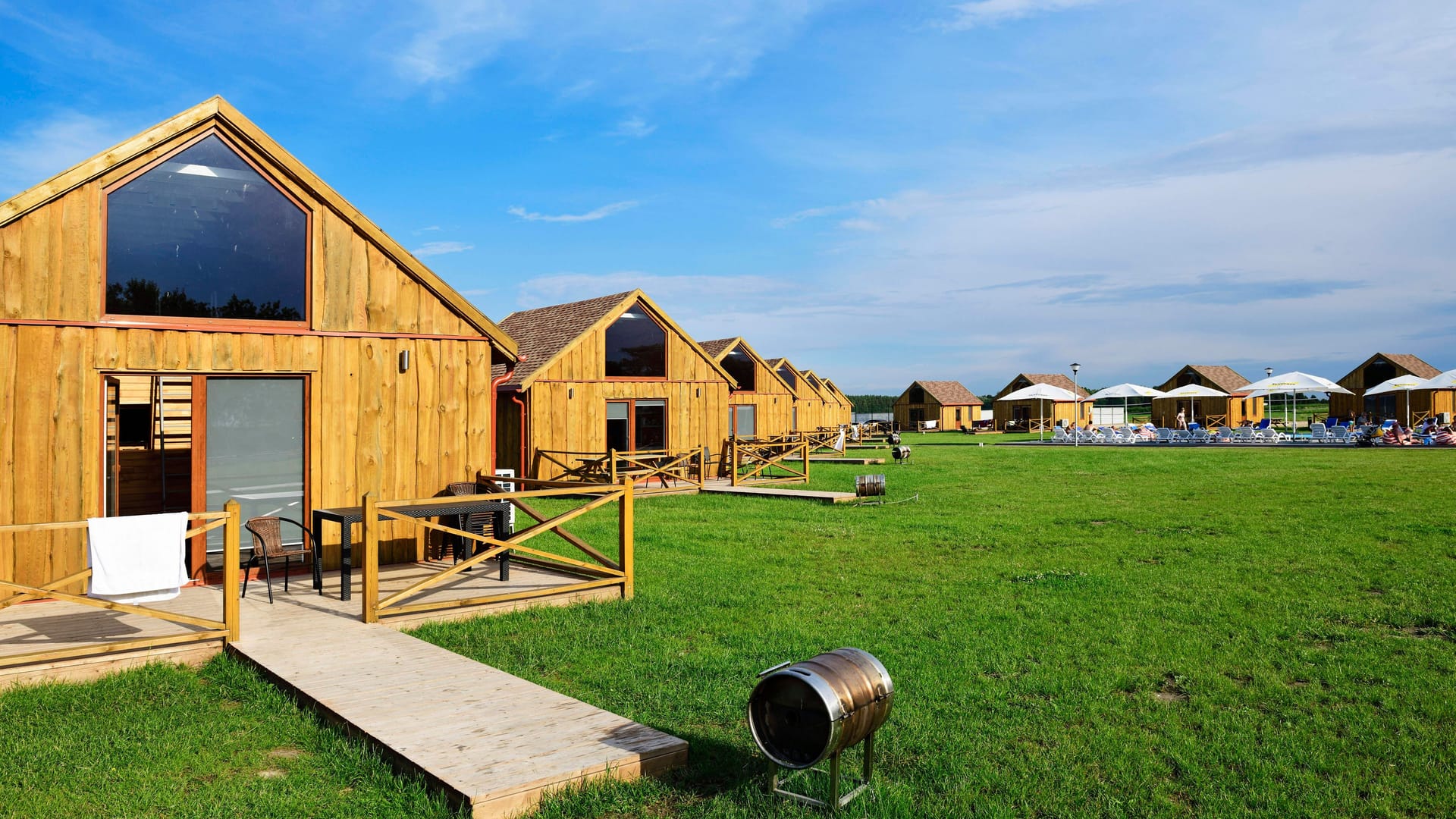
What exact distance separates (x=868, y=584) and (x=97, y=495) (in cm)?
794

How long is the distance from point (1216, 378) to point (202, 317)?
213 ft

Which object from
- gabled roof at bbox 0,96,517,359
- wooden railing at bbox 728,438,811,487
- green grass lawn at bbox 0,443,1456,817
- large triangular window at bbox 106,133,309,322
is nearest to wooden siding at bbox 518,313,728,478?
wooden railing at bbox 728,438,811,487

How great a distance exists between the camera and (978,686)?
6.15 meters

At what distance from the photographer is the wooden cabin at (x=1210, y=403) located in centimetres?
5806

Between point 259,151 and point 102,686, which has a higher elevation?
point 259,151

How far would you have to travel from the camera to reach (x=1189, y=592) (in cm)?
901

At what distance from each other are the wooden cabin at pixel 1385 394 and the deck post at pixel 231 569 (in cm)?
6279

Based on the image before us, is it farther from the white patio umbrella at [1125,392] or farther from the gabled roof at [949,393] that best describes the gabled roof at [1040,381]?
the white patio umbrella at [1125,392]

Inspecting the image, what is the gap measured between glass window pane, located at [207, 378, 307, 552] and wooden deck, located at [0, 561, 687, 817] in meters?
1.02

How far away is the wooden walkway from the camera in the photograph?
725 inches

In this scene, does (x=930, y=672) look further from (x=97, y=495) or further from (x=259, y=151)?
(x=259, y=151)

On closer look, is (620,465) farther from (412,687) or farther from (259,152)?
(412,687)

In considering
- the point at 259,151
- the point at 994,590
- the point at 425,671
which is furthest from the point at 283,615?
the point at 994,590

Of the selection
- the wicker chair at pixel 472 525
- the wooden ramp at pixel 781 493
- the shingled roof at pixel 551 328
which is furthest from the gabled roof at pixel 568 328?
the wicker chair at pixel 472 525
